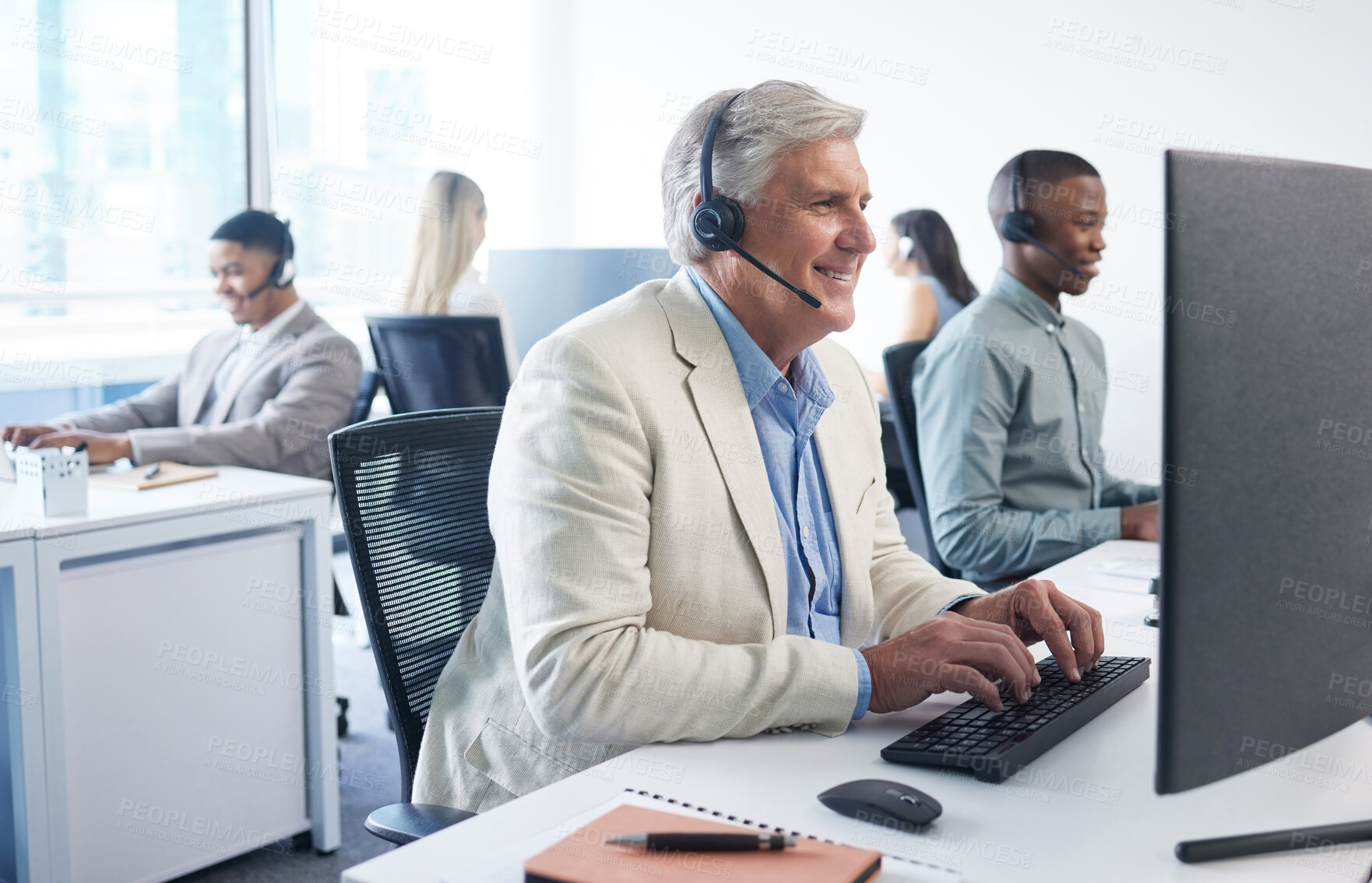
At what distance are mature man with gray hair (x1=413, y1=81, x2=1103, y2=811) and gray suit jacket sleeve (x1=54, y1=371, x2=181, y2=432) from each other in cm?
208

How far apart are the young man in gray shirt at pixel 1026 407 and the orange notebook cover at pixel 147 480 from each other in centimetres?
145

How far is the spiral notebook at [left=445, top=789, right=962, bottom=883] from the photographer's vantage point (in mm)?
771

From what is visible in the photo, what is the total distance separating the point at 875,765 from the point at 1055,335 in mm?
1549

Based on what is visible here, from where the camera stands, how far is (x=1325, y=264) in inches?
27.9

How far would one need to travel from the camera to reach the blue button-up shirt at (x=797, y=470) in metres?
1.29

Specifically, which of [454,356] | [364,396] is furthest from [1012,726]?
[364,396]

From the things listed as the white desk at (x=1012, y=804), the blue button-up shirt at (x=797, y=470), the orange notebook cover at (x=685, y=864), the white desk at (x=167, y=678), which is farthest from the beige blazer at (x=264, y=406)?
the orange notebook cover at (x=685, y=864)

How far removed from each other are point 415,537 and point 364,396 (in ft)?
5.27

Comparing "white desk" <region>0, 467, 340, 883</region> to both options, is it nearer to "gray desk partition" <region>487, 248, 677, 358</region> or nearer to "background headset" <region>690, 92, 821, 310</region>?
"gray desk partition" <region>487, 248, 677, 358</region>

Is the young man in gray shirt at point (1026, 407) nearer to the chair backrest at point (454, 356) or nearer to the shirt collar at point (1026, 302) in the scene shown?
the shirt collar at point (1026, 302)

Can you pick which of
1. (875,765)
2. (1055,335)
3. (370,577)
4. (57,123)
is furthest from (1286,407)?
(57,123)

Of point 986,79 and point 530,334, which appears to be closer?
point 530,334

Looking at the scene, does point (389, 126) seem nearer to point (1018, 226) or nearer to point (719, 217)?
point (1018, 226)

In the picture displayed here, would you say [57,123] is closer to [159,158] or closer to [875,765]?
[159,158]
